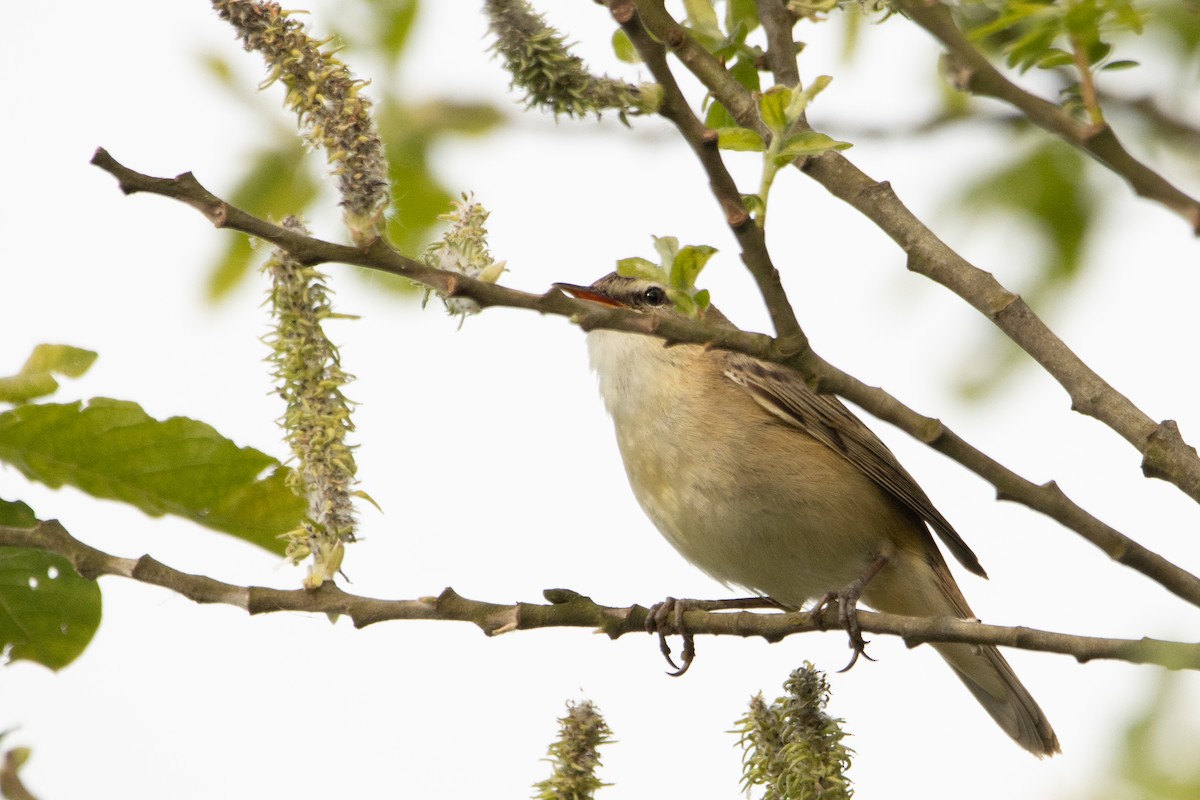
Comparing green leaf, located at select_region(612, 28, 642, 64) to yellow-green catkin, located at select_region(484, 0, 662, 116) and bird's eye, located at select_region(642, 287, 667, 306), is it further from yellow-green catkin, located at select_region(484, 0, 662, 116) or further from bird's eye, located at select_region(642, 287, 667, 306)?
bird's eye, located at select_region(642, 287, 667, 306)

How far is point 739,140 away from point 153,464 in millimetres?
1229

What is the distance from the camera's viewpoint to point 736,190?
202 centimetres

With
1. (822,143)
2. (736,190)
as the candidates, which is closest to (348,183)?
(736,190)

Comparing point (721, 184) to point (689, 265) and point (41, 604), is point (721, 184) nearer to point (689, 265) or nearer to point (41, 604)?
point (689, 265)

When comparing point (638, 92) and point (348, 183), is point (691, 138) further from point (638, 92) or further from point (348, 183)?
point (348, 183)

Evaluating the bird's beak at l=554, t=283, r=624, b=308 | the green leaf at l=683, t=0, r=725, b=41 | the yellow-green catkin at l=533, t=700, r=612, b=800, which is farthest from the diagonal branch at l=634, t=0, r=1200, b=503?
the bird's beak at l=554, t=283, r=624, b=308

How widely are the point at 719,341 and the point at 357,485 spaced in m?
0.75

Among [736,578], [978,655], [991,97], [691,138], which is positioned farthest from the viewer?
[978,655]

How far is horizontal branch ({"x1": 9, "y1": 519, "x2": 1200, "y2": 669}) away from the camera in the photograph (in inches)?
94.6

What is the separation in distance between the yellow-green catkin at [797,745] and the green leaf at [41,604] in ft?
4.35

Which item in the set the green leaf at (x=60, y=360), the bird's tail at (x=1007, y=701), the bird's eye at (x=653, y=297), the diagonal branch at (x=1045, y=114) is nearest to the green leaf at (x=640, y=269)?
the diagonal branch at (x=1045, y=114)

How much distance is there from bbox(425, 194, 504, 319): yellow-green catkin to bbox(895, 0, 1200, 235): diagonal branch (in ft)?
Answer: 2.38

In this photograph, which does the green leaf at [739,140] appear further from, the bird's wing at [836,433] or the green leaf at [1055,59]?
the bird's wing at [836,433]

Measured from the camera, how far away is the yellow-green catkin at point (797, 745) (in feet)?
8.29
